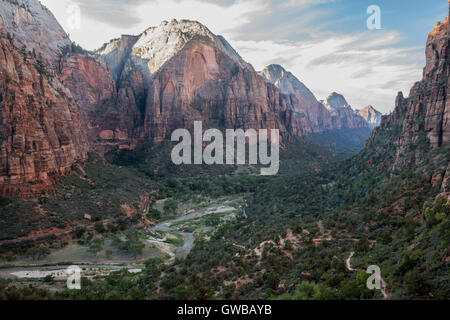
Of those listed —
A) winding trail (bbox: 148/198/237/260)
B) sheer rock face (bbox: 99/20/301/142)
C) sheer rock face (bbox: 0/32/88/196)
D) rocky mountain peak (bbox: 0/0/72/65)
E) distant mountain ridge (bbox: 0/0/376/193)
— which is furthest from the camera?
sheer rock face (bbox: 99/20/301/142)

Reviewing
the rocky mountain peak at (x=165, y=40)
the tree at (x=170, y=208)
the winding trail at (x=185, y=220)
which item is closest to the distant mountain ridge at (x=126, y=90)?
the rocky mountain peak at (x=165, y=40)

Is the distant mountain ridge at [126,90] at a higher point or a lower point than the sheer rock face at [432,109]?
higher

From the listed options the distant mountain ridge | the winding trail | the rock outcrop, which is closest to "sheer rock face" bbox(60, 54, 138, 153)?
the distant mountain ridge

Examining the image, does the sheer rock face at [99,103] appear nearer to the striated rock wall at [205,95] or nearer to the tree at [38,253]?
the striated rock wall at [205,95]

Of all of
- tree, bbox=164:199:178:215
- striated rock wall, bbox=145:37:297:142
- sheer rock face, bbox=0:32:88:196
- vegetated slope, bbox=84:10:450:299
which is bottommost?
tree, bbox=164:199:178:215

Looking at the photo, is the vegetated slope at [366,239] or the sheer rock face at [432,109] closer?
the vegetated slope at [366,239]

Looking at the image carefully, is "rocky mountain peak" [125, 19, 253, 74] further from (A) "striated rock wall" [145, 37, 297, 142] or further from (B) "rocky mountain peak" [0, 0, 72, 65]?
(B) "rocky mountain peak" [0, 0, 72, 65]

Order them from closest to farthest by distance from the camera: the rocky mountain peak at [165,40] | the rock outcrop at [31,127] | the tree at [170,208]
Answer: the rock outcrop at [31,127], the tree at [170,208], the rocky mountain peak at [165,40]
